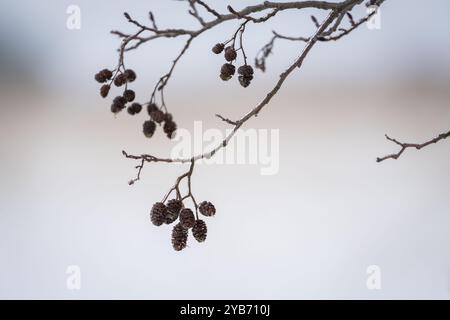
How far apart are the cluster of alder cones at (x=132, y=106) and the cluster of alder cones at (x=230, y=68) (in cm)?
30

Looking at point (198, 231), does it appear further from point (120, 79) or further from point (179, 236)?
point (120, 79)

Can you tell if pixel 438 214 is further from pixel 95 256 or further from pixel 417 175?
pixel 95 256

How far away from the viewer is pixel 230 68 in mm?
1812

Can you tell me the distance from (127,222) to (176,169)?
1941 millimetres

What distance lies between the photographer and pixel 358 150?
830 centimetres

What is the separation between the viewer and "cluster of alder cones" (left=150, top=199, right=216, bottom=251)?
5.24 ft

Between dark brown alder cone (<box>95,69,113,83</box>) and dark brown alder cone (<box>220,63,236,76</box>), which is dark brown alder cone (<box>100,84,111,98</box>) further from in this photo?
dark brown alder cone (<box>220,63,236,76</box>)

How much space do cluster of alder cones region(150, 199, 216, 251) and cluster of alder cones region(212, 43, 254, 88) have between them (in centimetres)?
42

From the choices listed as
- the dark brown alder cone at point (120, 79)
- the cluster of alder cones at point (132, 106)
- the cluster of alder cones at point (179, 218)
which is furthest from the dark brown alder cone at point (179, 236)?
the dark brown alder cone at point (120, 79)

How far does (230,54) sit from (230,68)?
7cm

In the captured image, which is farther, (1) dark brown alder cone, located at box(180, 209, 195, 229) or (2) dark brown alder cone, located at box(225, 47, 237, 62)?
(2) dark brown alder cone, located at box(225, 47, 237, 62)

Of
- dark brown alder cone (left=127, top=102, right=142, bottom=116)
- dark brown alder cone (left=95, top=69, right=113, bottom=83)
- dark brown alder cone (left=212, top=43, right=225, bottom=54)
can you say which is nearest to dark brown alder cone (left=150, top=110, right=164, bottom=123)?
dark brown alder cone (left=127, top=102, right=142, bottom=116)

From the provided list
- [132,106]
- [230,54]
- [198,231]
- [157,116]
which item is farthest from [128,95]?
[198,231]

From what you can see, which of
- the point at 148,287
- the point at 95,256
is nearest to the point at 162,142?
the point at 95,256
